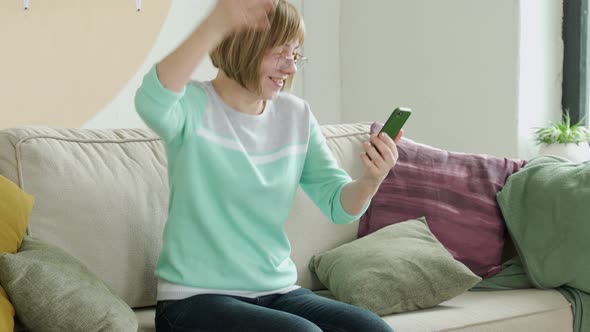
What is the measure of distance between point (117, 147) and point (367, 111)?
251 centimetres

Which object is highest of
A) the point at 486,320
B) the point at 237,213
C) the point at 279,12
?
the point at 279,12

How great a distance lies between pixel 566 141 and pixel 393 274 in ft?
5.53

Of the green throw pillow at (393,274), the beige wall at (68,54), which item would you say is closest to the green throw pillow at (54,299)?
the green throw pillow at (393,274)

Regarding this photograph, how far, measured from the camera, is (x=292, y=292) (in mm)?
1817

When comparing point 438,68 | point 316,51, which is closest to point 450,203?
point 438,68

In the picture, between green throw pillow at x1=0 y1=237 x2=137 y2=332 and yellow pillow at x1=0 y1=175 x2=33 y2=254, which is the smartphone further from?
yellow pillow at x1=0 y1=175 x2=33 y2=254

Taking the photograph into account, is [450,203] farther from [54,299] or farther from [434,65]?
[434,65]

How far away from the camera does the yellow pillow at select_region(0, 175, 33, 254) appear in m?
1.67

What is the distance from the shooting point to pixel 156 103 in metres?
1.51

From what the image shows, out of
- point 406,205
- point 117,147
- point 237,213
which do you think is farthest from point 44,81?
point 237,213

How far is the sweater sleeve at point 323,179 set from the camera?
1888mm

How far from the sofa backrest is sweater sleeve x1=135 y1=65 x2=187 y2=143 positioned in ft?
1.47

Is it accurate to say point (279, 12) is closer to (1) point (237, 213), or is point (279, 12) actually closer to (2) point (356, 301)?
(1) point (237, 213)

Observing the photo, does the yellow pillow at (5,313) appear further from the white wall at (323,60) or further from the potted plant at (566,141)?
the white wall at (323,60)
